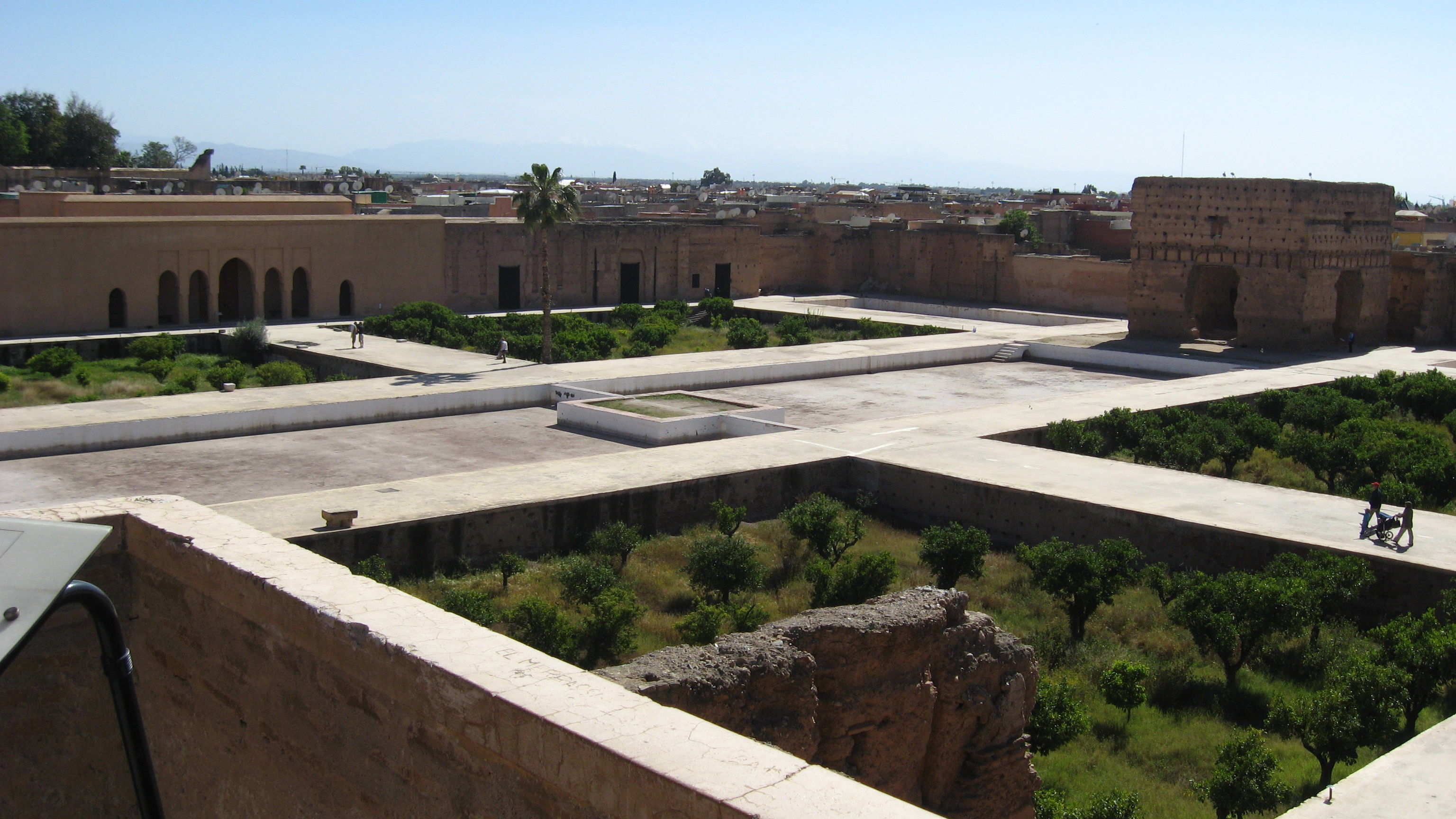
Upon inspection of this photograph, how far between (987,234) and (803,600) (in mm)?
28222

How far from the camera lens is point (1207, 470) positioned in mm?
18734

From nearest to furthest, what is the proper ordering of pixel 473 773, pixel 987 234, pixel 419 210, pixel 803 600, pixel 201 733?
pixel 473 773, pixel 201 733, pixel 803 600, pixel 987 234, pixel 419 210

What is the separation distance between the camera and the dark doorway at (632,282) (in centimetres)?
3741

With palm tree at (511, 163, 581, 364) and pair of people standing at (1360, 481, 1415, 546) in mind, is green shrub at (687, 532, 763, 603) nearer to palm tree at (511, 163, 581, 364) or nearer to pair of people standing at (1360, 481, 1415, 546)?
pair of people standing at (1360, 481, 1415, 546)

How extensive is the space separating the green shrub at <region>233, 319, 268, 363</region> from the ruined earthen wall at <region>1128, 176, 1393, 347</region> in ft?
64.9

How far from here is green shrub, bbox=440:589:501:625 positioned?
10.9 metres

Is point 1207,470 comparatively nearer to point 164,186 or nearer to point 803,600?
point 803,600

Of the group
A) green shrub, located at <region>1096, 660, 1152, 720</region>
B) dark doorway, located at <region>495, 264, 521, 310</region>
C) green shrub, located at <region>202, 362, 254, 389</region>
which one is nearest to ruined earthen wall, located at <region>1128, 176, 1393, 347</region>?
dark doorway, located at <region>495, 264, 521, 310</region>

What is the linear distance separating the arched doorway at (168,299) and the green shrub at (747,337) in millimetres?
12462

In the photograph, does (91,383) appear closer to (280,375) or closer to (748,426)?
(280,375)

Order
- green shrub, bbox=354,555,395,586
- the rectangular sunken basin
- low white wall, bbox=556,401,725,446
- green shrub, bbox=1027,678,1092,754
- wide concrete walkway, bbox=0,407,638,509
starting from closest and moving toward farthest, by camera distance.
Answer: green shrub, bbox=1027,678,1092,754
green shrub, bbox=354,555,395,586
wide concrete walkway, bbox=0,407,638,509
low white wall, bbox=556,401,725,446
the rectangular sunken basin

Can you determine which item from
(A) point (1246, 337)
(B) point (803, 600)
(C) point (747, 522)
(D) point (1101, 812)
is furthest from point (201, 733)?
(A) point (1246, 337)

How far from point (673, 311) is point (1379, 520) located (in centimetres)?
2237

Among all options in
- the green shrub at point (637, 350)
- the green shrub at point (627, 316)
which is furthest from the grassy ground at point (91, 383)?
the green shrub at point (627, 316)
